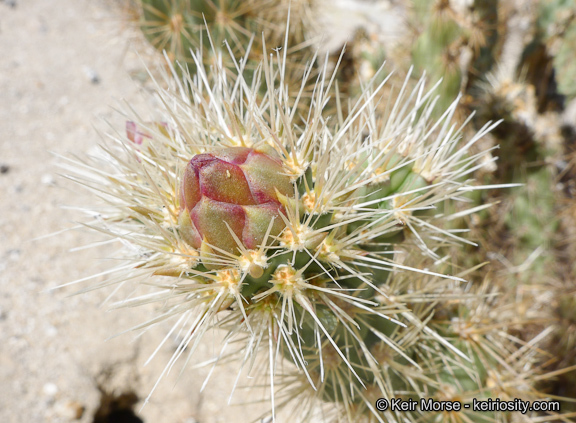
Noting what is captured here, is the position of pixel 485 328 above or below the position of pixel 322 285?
below

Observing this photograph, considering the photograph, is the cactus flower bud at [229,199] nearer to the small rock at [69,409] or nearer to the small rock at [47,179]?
the small rock at [69,409]

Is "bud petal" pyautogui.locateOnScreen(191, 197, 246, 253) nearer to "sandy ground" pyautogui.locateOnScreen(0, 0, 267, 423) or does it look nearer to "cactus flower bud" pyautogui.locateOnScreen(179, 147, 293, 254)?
"cactus flower bud" pyautogui.locateOnScreen(179, 147, 293, 254)

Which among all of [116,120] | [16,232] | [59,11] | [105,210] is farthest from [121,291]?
[59,11]

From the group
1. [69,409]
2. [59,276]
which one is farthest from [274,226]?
[59,276]

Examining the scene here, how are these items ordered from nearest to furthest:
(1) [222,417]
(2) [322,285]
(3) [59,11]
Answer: (2) [322,285], (1) [222,417], (3) [59,11]

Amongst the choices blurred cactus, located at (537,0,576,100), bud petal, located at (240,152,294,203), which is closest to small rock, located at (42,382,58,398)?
bud petal, located at (240,152,294,203)

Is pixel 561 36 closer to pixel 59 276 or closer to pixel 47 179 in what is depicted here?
pixel 59 276

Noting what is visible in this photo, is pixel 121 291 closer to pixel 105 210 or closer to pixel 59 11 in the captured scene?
pixel 105 210
